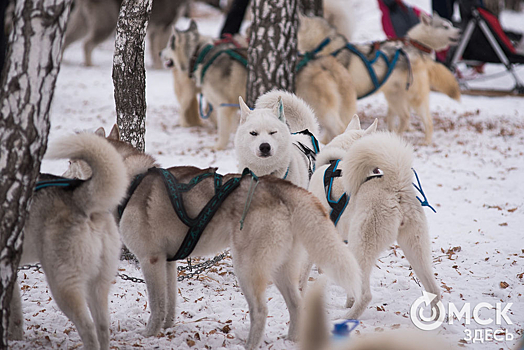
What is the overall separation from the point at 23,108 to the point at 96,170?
48cm

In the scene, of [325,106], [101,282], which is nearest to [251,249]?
[101,282]

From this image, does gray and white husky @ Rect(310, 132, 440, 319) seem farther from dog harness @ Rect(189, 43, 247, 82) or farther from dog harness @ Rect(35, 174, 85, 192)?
dog harness @ Rect(189, 43, 247, 82)

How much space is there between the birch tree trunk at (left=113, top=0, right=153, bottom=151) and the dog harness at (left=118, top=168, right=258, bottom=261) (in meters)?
1.14

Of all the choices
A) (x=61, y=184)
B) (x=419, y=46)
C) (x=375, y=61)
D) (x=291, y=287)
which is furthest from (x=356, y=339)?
(x=419, y=46)

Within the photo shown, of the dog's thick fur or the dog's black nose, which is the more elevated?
the dog's black nose

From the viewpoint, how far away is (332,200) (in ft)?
11.8

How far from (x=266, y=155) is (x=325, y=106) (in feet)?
12.2

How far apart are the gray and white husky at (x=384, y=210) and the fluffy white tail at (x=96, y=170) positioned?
60.3 inches

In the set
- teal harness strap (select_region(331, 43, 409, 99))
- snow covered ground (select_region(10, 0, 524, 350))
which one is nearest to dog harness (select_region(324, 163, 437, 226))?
snow covered ground (select_region(10, 0, 524, 350))

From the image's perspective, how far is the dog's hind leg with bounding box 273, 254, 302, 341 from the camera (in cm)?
290

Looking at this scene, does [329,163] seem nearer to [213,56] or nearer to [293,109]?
[293,109]

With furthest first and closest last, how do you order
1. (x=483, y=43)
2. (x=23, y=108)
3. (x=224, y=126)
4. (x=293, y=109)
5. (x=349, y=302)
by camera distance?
1. (x=483, y=43)
2. (x=224, y=126)
3. (x=293, y=109)
4. (x=349, y=302)
5. (x=23, y=108)

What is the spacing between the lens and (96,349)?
97.2 inches

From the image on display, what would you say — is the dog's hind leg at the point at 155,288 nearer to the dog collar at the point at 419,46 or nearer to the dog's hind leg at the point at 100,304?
the dog's hind leg at the point at 100,304
